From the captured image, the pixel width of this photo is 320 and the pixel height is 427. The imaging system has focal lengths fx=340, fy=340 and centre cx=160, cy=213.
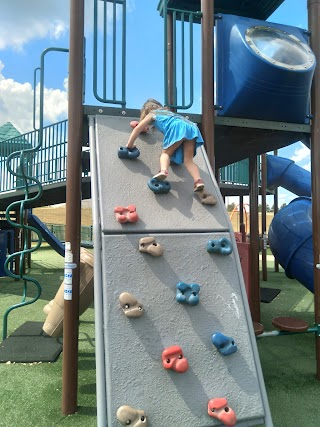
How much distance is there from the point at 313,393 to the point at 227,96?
2.82 m

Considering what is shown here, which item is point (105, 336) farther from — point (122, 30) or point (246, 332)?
point (122, 30)

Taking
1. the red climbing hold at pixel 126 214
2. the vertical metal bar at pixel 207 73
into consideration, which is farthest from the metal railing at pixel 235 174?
the red climbing hold at pixel 126 214

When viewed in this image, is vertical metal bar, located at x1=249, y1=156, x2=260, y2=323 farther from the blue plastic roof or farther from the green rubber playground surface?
the blue plastic roof

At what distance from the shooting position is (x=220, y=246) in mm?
2258

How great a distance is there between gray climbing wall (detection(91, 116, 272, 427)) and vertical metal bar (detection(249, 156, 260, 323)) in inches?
105

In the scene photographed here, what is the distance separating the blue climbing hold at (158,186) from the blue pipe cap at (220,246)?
1.68 ft

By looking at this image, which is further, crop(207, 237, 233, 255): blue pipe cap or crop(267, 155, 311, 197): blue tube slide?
crop(267, 155, 311, 197): blue tube slide

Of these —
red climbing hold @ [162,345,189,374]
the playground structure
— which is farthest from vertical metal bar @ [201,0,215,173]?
red climbing hold @ [162,345,189,374]

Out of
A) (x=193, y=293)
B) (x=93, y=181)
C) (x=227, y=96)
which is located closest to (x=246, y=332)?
(x=193, y=293)

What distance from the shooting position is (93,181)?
2.39 meters

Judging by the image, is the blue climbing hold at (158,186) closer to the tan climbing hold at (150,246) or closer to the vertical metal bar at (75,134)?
the tan climbing hold at (150,246)

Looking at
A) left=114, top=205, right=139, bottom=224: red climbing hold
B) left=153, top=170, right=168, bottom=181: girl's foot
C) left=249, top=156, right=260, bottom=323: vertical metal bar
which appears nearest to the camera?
left=114, top=205, right=139, bottom=224: red climbing hold

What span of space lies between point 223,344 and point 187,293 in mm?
352

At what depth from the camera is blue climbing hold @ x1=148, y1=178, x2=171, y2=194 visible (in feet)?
8.04
